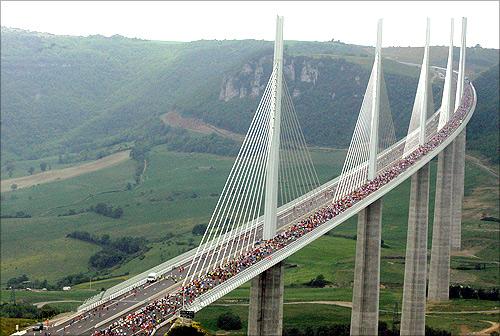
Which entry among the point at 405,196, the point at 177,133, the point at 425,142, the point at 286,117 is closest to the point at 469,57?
the point at 177,133

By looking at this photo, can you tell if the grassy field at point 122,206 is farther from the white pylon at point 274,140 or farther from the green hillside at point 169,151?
the white pylon at point 274,140

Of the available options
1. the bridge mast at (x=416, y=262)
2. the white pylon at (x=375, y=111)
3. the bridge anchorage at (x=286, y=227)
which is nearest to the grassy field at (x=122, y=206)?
the bridge anchorage at (x=286, y=227)

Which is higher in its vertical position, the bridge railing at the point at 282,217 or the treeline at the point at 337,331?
the bridge railing at the point at 282,217

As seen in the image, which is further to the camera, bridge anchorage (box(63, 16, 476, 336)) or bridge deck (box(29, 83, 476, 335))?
bridge anchorage (box(63, 16, 476, 336))

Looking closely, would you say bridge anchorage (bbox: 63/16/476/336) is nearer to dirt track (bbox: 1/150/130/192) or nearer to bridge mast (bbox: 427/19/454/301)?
bridge mast (bbox: 427/19/454/301)

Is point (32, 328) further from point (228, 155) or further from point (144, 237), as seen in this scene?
point (228, 155)

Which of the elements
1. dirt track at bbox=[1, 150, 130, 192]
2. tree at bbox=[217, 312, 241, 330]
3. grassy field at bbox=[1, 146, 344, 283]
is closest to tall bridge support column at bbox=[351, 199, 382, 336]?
tree at bbox=[217, 312, 241, 330]
